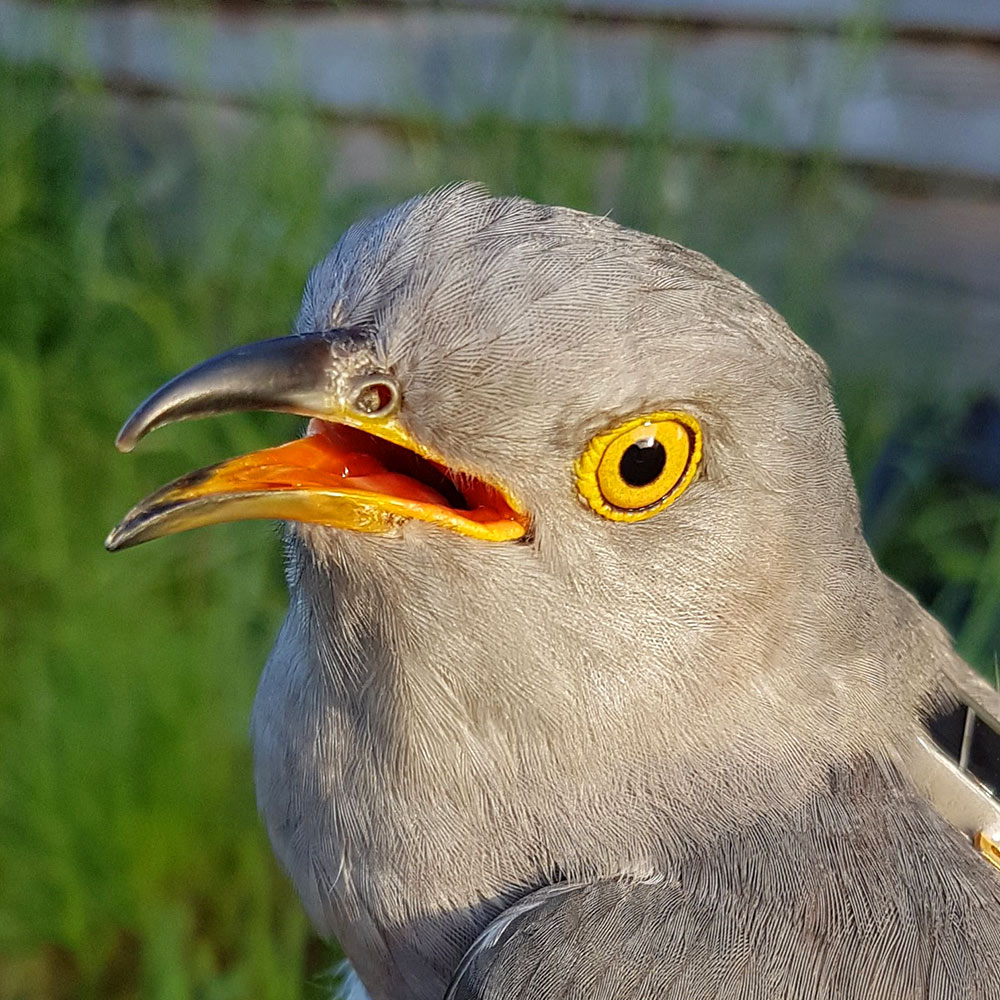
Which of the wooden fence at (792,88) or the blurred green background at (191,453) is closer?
the blurred green background at (191,453)

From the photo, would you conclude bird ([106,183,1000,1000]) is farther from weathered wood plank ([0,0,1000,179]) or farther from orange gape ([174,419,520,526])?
weathered wood plank ([0,0,1000,179])

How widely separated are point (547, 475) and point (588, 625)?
182 millimetres

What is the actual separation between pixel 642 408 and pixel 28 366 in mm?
3274

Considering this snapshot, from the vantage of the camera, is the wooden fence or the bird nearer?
the bird

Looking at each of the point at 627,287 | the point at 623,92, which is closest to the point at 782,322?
the point at 627,287

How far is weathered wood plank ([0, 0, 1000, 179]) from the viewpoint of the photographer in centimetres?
402

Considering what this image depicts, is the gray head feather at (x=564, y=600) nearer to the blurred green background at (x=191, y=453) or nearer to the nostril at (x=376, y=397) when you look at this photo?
the nostril at (x=376, y=397)

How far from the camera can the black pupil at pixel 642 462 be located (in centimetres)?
144

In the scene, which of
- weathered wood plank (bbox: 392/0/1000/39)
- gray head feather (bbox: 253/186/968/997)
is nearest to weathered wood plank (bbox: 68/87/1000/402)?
weathered wood plank (bbox: 392/0/1000/39)

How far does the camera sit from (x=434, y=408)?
4.83ft

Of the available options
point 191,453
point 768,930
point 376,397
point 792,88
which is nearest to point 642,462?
point 376,397

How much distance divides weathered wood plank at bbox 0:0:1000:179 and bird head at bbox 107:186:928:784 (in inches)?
97.9

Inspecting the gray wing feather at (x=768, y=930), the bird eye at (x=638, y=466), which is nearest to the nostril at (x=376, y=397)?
the bird eye at (x=638, y=466)

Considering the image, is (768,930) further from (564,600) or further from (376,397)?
(376,397)
